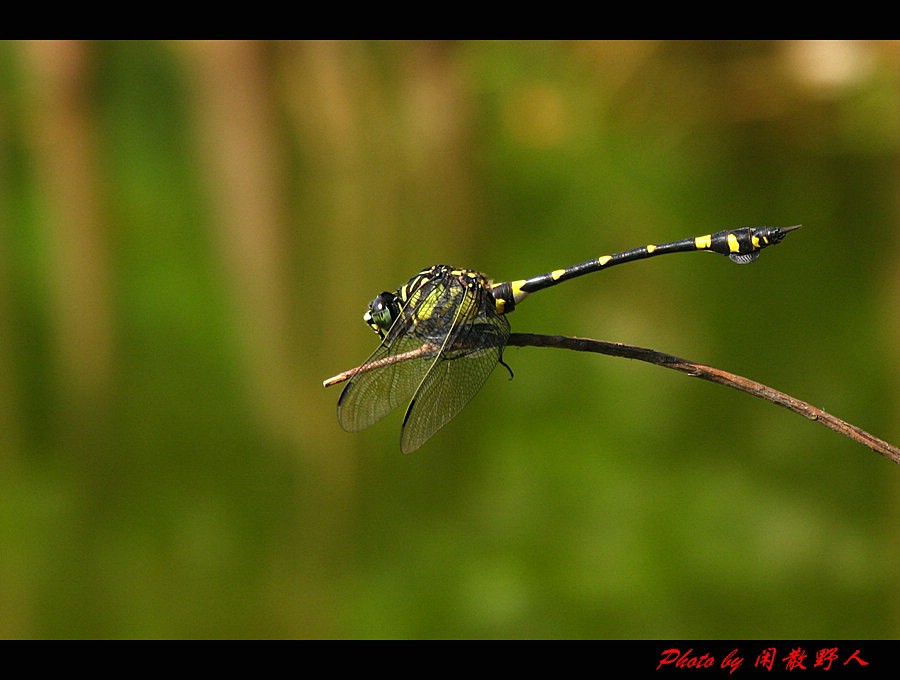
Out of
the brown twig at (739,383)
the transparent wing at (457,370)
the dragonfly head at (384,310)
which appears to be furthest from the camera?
the dragonfly head at (384,310)

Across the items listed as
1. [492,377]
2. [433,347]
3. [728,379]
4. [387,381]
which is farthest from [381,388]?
[492,377]

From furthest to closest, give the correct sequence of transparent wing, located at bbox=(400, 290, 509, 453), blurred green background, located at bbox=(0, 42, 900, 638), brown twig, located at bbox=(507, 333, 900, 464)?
blurred green background, located at bbox=(0, 42, 900, 638) → transparent wing, located at bbox=(400, 290, 509, 453) → brown twig, located at bbox=(507, 333, 900, 464)

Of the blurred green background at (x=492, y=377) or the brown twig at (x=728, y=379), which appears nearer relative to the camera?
the brown twig at (x=728, y=379)

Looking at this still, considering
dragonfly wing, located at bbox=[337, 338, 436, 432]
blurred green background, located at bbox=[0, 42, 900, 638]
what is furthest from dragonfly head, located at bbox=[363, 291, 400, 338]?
blurred green background, located at bbox=[0, 42, 900, 638]

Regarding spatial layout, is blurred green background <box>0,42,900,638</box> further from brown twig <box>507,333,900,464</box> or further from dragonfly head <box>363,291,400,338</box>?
brown twig <box>507,333,900,464</box>

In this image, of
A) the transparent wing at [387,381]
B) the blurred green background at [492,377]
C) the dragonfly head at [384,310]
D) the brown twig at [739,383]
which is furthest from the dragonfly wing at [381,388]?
the blurred green background at [492,377]

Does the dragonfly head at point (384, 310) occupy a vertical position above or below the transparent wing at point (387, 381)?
above

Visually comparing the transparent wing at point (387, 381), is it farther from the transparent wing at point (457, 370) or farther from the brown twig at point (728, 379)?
the brown twig at point (728, 379)

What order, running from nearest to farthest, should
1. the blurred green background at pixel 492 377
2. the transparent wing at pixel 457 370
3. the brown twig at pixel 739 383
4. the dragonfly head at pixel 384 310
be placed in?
the brown twig at pixel 739 383 → the transparent wing at pixel 457 370 → the dragonfly head at pixel 384 310 → the blurred green background at pixel 492 377
